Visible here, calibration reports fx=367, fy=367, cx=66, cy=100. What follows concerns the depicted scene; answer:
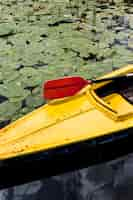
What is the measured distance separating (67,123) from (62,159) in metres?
0.50

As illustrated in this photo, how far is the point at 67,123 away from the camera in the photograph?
16.4 ft

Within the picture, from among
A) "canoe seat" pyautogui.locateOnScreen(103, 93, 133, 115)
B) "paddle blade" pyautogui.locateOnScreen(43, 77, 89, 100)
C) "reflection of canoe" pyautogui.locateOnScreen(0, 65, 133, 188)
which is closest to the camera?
"reflection of canoe" pyautogui.locateOnScreen(0, 65, 133, 188)

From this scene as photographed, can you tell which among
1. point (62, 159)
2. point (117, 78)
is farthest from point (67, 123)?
point (117, 78)

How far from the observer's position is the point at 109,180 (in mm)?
5074

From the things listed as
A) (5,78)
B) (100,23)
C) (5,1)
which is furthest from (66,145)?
(5,1)

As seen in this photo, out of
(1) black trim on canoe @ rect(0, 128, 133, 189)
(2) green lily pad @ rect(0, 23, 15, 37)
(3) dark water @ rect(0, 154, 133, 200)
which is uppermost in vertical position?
(2) green lily pad @ rect(0, 23, 15, 37)

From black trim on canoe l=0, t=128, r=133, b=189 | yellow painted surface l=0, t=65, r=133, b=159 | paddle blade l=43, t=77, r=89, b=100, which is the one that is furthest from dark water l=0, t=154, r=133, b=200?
paddle blade l=43, t=77, r=89, b=100

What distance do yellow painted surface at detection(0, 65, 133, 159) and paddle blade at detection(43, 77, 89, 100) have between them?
4.3 inches

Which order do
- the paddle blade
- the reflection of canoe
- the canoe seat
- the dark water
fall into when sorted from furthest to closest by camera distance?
the paddle blade < the canoe seat < the dark water < the reflection of canoe

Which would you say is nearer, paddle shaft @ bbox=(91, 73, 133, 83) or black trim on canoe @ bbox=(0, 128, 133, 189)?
black trim on canoe @ bbox=(0, 128, 133, 189)

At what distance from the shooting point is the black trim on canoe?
468 centimetres

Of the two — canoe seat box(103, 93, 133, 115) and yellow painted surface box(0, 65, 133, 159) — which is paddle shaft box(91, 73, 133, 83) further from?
canoe seat box(103, 93, 133, 115)

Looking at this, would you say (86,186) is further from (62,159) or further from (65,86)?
(65,86)

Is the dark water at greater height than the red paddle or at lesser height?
lesser
